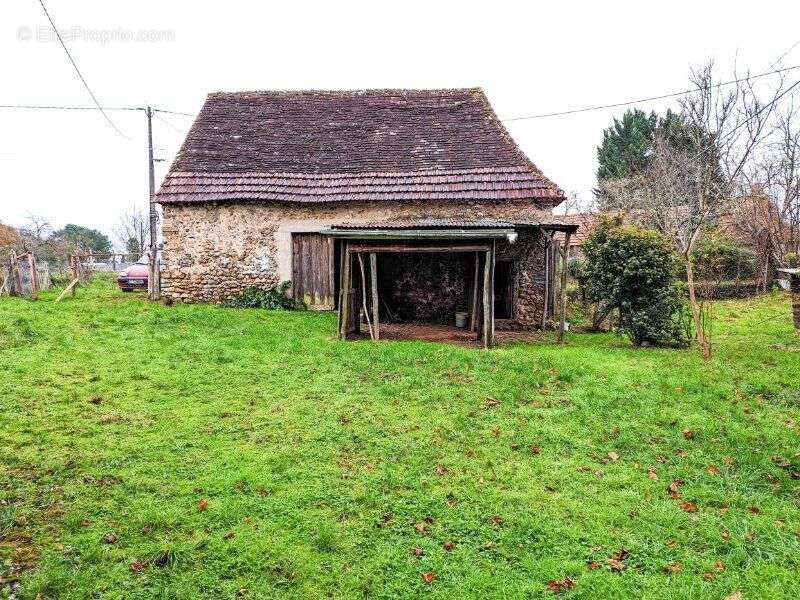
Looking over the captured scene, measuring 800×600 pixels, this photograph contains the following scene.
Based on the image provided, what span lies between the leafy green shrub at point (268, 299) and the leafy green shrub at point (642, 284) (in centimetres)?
823

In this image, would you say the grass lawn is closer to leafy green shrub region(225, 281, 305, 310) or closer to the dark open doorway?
the dark open doorway

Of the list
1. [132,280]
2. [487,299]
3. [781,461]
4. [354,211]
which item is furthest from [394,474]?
[132,280]

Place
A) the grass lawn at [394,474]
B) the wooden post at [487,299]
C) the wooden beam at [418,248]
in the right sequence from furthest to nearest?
the wooden beam at [418,248], the wooden post at [487,299], the grass lawn at [394,474]

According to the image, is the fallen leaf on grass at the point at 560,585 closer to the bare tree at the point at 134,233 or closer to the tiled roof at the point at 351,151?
the tiled roof at the point at 351,151

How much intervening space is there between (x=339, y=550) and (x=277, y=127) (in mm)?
15155

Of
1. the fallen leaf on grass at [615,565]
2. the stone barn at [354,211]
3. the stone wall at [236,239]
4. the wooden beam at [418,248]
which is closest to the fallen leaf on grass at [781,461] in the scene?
the fallen leaf on grass at [615,565]

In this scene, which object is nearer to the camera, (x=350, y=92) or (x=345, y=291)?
(x=345, y=291)

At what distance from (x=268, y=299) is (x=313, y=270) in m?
1.50

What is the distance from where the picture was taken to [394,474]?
5203mm

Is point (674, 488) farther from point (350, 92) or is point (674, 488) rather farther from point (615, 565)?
point (350, 92)

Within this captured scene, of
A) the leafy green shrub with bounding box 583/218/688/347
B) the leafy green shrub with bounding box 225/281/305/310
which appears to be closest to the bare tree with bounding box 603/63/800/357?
the leafy green shrub with bounding box 583/218/688/347

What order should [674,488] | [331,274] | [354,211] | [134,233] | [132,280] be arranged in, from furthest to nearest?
[134,233]
[132,280]
[331,274]
[354,211]
[674,488]

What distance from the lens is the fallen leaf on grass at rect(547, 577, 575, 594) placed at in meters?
3.66

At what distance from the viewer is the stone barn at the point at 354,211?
14016 millimetres
